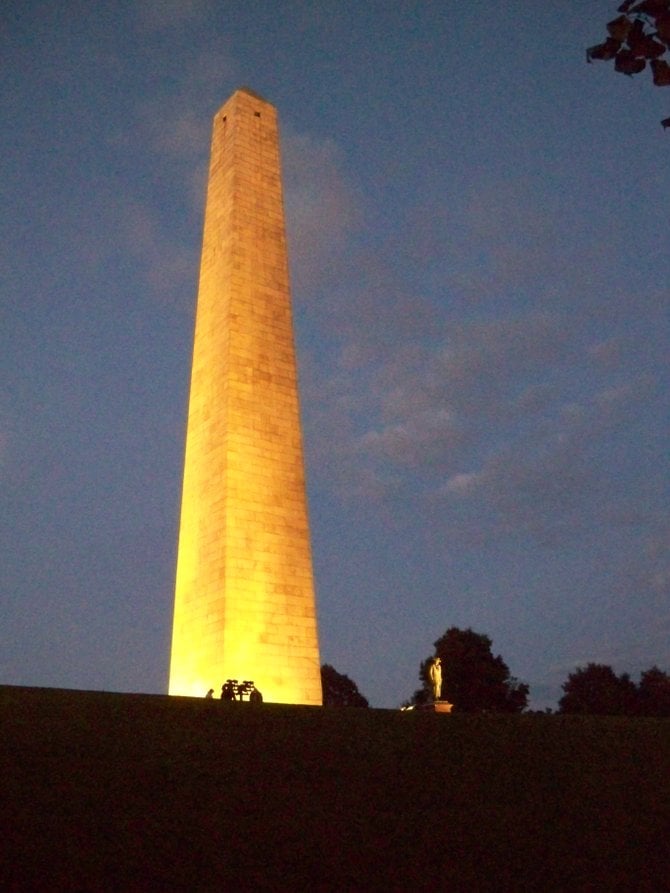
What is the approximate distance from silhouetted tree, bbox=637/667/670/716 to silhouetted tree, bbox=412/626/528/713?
11297 mm

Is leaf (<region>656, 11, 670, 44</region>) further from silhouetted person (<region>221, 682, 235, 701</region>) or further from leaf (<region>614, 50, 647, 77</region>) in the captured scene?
silhouetted person (<region>221, 682, 235, 701</region>)

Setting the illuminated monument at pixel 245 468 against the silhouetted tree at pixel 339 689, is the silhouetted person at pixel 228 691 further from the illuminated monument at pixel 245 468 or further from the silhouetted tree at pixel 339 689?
the silhouetted tree at pixel 339 689

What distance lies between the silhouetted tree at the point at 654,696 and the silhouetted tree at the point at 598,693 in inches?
19.3

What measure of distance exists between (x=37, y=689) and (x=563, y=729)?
20.7 ft

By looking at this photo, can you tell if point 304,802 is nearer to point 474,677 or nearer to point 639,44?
point 639,44

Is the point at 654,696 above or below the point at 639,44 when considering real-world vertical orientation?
above

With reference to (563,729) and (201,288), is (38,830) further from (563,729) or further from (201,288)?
(201,288)

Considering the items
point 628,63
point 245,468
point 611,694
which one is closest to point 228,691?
point 245,468

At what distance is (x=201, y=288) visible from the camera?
Result: 2194 cm

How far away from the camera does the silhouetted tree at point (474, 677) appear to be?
43562mm

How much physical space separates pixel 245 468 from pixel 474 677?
2904 centimetres

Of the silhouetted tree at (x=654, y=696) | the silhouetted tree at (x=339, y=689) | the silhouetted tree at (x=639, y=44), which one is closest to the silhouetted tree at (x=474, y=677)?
the silhouetted tree at (x=339, y=689)

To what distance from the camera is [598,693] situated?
51094 mm

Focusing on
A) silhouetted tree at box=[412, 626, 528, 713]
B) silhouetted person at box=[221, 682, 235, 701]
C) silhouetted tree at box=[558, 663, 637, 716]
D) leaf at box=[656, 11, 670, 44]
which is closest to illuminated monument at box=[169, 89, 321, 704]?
silhouetted person at box=[221, 682, 235, 701]
